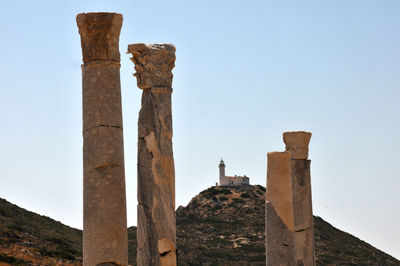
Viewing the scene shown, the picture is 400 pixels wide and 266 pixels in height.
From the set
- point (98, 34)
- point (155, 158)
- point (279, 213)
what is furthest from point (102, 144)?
point (279, 213)

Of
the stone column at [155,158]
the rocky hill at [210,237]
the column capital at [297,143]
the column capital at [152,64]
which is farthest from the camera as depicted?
the rocky hill at [210,237]

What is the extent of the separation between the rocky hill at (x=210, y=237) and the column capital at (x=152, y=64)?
20.7m

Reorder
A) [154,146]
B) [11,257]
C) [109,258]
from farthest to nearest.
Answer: [11,257] → [154,146] → [109,258]

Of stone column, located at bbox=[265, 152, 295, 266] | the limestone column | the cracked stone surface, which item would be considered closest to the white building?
the cracked stone surface

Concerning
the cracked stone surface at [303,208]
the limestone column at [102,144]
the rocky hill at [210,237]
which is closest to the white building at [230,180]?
the rocky hill at [210,237]

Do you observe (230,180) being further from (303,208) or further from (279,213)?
(279,213)

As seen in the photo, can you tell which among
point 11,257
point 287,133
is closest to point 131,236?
point 11,257

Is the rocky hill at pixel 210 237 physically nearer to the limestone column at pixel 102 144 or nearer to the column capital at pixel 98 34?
the limestone column at pixel 102 144

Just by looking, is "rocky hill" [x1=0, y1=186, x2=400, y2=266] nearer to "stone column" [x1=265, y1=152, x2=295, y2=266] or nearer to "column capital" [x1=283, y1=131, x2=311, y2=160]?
"column capital" [x1=283, y1=131, x2=311, y2=160]

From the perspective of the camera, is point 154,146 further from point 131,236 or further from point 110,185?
point 131,236

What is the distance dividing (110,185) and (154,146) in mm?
3371

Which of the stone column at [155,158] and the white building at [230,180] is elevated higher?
the white building at [230,180]

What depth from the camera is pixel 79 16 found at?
16.5m

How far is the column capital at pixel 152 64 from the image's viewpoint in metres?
19.8
